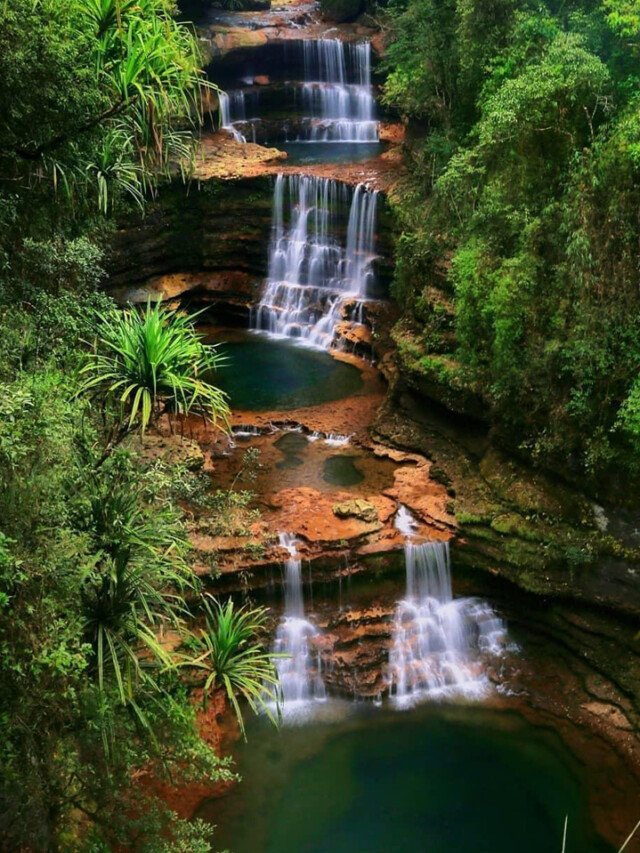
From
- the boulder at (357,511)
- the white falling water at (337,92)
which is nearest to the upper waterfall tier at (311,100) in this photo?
the white falling water at (337,92)

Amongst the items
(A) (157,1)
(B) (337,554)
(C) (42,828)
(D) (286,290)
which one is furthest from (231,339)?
(C) (42,828)

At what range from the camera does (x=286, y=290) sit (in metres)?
20.7

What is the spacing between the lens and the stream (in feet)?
31.5

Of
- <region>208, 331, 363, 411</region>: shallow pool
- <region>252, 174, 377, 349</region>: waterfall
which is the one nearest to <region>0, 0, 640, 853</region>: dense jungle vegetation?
Answer: <region>208, 331, 363, 411</region>: shallow pool

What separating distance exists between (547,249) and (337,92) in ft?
54.1

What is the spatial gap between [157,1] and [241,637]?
21.1ft

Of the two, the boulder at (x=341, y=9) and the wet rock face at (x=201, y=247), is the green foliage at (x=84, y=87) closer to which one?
the wet rock face at (x=201, y=247)

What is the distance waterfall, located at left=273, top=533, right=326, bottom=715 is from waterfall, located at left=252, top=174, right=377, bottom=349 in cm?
907

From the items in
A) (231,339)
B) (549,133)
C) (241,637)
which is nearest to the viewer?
(241,637)

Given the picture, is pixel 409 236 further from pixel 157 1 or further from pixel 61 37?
pixel 61 37

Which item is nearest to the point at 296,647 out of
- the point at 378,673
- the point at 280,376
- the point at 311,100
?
the point at 378,673

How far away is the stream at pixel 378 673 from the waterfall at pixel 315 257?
3.50 meters

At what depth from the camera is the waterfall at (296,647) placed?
1122 centimetres

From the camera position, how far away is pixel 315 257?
20.5 metres
